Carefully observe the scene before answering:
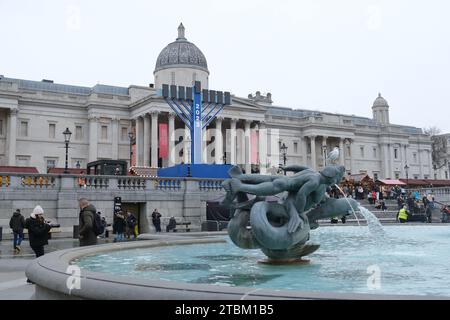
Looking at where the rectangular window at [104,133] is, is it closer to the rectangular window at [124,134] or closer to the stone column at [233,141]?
the rectangular window at [124,134]

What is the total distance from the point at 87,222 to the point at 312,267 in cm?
480

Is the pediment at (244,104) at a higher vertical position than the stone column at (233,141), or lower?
higher

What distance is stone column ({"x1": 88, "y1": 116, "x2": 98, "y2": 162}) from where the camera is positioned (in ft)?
206

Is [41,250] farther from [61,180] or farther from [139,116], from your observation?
[139,116]

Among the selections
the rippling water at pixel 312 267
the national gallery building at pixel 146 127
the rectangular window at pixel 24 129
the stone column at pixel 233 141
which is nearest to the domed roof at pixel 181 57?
the national gallery building at pixel 146 127

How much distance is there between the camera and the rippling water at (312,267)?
262 inches

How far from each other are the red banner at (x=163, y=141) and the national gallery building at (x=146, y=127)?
120mm

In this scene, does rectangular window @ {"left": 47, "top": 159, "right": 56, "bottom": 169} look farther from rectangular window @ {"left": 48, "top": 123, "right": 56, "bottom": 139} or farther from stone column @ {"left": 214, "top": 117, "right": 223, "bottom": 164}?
stone column @ {"left": 214, "top": 117, "right": 223, "bottom": 164}

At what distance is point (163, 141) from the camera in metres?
59.9

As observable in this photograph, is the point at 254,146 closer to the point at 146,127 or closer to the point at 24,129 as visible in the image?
the point at 146,127

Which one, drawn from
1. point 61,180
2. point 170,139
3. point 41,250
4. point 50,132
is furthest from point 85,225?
Result: point 50,132

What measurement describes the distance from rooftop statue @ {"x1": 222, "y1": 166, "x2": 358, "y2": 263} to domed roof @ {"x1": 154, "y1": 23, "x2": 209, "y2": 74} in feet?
201

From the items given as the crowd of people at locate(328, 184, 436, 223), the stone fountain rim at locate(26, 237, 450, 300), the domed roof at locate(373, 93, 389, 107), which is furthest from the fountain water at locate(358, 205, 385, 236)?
the domed roof at locate(373, 93, 389, 107)

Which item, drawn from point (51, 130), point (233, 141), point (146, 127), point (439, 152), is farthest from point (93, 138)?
point (439, 152)
